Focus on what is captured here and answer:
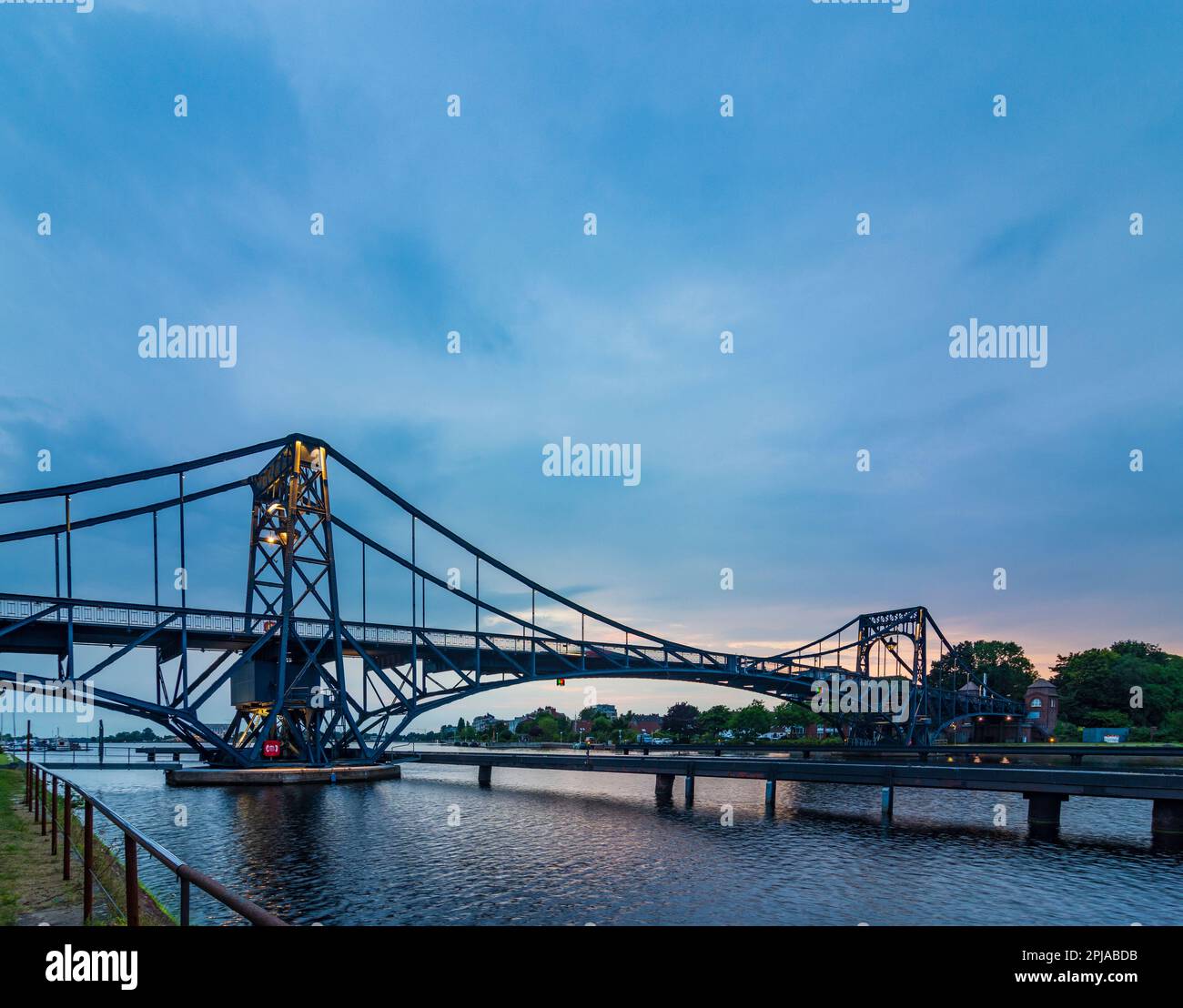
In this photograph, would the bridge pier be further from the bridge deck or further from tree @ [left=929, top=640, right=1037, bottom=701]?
tree @ [left=929, top=640, right=1037, bottom=701]

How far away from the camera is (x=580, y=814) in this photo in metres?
45.8

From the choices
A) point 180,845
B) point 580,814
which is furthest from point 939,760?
point 180,845

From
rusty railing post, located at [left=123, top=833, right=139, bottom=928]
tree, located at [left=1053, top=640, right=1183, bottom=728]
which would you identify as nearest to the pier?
rusty railing post, located at [left=123, top=833, right=139, bottom=928]

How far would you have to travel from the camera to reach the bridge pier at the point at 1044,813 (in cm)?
3675

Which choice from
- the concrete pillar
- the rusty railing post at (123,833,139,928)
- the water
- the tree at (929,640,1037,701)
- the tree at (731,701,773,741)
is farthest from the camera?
the tree at (731,701,773,741)

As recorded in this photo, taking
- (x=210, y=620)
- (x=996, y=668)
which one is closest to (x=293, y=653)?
(x=210, y=620)

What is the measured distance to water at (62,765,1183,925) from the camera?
845 inches

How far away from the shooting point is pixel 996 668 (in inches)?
7372

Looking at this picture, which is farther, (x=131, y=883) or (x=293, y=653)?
(x=293, y=653)

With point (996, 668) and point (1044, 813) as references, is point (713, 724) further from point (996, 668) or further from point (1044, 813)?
point (1044, 813)

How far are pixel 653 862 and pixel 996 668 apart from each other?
187199mm

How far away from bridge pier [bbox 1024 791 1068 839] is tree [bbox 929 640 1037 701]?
152m
